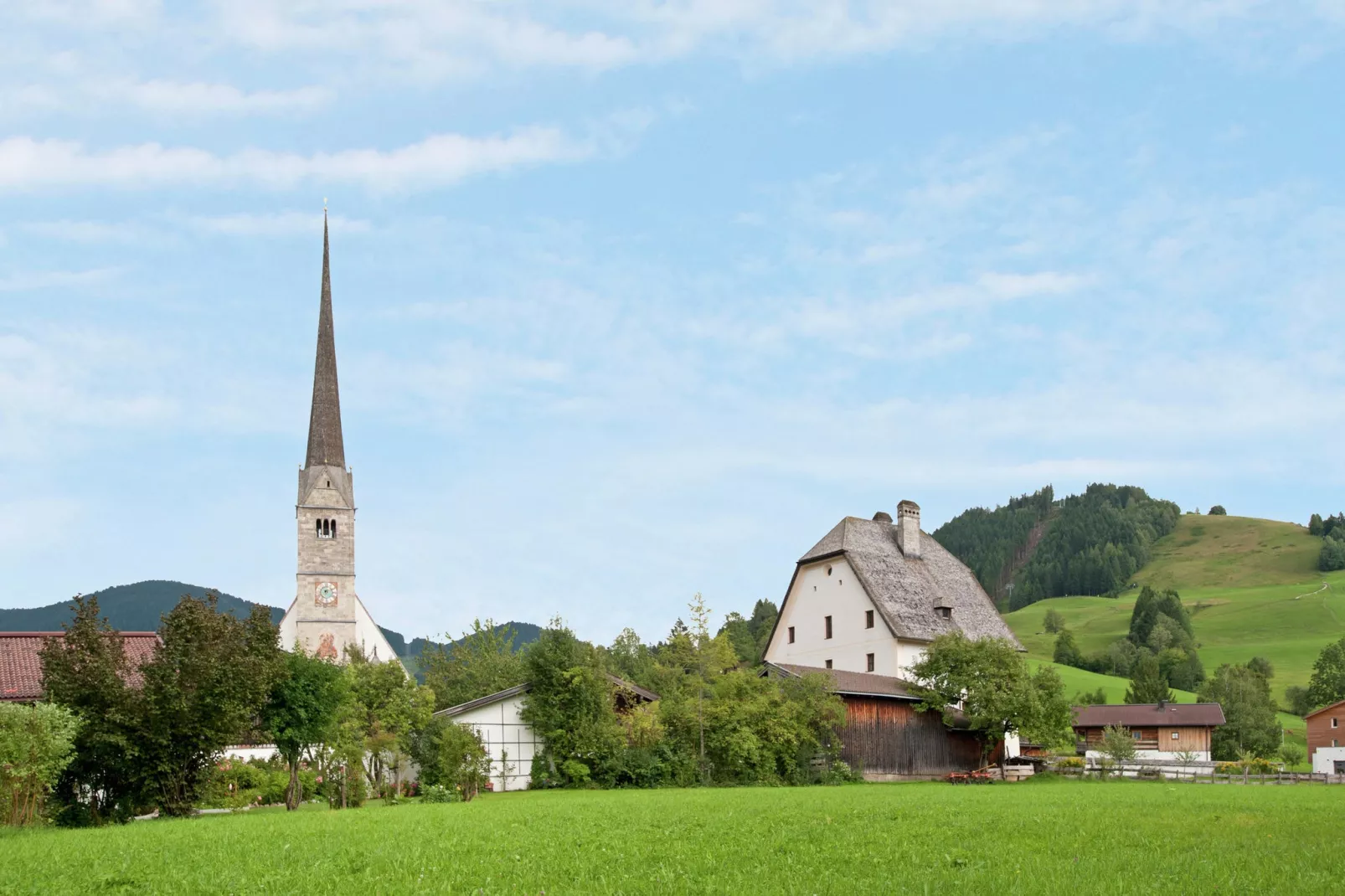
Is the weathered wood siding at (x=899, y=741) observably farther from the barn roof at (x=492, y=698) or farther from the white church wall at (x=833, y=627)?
the barn roof at (x=492, y=698)

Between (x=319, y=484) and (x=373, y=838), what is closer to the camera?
(x=373, y=838)

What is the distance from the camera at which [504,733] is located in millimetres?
44250

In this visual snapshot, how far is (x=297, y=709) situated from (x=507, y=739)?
1332cm

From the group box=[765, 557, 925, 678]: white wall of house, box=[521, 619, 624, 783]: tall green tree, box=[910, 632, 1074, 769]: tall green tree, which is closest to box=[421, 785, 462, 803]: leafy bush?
box=[521, 619, 624, 783]: tall green tree

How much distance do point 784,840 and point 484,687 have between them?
4758cm

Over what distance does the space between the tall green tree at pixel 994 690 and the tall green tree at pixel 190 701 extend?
3297 centimetres

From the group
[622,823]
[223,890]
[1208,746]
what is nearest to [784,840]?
[622,823]

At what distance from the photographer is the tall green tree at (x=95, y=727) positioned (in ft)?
88.8

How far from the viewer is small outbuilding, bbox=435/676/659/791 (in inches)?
1710

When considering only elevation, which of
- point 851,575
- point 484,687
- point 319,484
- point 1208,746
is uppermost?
point 319,484

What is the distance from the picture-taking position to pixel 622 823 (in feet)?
68.7

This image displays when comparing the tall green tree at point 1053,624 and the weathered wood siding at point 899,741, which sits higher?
the tall green tree at point 1053,624

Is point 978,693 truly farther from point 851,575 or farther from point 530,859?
point 530,859

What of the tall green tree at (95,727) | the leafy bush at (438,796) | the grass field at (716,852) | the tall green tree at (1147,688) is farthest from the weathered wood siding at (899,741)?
the tall green tree at (1147,688)
